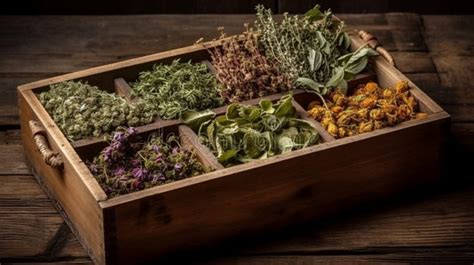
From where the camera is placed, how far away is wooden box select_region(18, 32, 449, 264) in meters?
3.75

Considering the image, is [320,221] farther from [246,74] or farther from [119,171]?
[119,171]

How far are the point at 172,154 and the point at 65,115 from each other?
43cm

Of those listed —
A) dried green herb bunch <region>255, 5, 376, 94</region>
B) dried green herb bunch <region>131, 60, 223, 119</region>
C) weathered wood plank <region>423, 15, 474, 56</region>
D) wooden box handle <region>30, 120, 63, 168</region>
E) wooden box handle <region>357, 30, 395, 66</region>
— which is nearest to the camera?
wooden box handle <region>30, 120, 63, 168</region>

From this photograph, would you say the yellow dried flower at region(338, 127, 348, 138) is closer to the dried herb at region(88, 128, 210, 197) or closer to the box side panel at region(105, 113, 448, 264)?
the box side panel at region(105, 113, 448, 264)

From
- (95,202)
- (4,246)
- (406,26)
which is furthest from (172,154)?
(406,26)

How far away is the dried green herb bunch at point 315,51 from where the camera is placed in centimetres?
449

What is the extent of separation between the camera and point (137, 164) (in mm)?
3965

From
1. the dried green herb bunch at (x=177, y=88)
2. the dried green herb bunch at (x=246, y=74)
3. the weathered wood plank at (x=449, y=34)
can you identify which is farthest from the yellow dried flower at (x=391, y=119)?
the weathered wood plank at (x=449, y=34)

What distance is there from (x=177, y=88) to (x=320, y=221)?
0.74 m

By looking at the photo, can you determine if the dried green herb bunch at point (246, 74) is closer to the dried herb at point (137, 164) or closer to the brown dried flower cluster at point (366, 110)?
the brown dried flower cluster at point (366, 110)

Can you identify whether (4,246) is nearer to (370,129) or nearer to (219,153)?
(219,153)

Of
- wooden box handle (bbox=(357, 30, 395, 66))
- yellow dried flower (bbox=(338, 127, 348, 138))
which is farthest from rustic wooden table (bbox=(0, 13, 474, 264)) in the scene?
wooden box handle (bbox=(357, 30, 395, 66))

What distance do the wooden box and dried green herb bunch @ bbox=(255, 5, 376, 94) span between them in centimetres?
14

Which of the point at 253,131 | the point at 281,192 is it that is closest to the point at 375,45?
the point at 253,131
